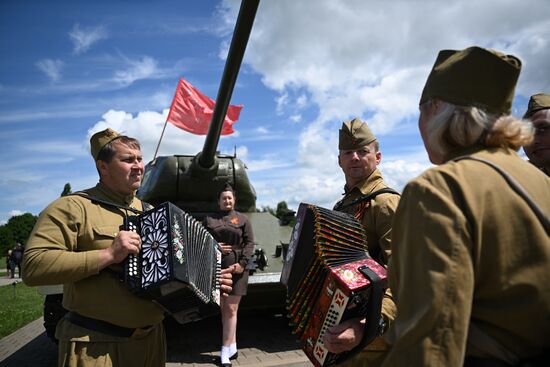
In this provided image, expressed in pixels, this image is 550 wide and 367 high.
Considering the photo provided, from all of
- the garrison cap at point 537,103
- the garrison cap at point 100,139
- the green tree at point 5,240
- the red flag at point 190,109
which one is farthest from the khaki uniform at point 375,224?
the green tree at point 5,240

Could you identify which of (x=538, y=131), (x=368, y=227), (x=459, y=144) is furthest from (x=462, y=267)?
(x=538, y=131)

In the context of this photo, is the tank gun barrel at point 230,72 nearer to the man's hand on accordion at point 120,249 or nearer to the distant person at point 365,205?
the distant person at point 365,205

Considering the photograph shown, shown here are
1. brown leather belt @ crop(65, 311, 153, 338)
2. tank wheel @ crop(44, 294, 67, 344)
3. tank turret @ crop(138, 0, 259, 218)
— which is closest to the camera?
brown leather belt @ crop(65, 311, 153, 338)

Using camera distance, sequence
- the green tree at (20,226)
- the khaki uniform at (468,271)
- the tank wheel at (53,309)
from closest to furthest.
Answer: the khaki uniform at (468,271) → the tank wheel at (53,309) → the green tree at (20,226)

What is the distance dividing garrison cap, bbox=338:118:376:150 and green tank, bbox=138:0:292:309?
2.46m

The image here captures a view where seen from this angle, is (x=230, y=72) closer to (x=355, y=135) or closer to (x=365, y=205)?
(x=355, y=135)

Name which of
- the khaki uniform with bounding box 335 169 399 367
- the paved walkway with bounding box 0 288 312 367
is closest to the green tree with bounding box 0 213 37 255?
the paved walkway with bounding box 0 288 312 367

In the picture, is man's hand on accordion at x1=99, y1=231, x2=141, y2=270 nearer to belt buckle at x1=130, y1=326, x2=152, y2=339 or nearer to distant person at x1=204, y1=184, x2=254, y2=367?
belt buckle at x1=130, y1=326, x2=152, y2=339

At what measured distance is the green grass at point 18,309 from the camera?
8.09 m

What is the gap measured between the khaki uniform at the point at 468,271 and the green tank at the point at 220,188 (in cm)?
417

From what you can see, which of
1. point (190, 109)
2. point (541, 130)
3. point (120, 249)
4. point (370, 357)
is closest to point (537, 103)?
point (541, 130)

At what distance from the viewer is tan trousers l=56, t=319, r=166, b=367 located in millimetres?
2258

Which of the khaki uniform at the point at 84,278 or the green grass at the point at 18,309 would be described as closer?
the khaki uniform at the point at 84,278

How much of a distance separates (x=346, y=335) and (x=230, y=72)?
406cm
